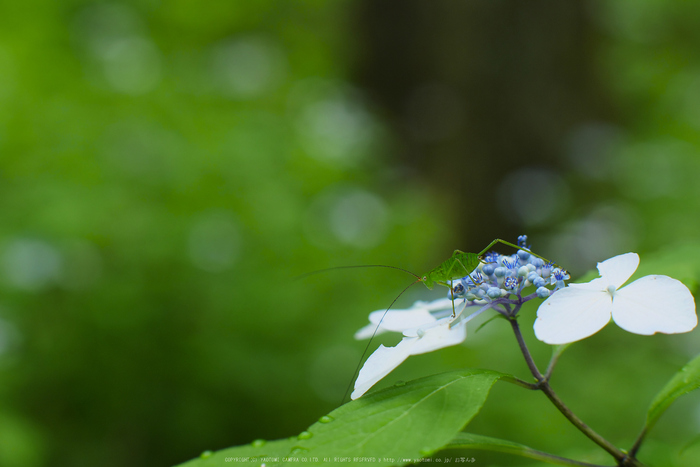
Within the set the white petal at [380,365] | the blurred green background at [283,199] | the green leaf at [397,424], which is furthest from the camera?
the blurred green background at [283,199]

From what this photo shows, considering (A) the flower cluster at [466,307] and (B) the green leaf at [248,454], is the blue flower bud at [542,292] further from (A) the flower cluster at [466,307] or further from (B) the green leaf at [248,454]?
(B) the green leaf at [248,454]

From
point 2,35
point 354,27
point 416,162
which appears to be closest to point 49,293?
point 2,35

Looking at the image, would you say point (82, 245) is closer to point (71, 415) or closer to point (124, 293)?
point (124, 293)

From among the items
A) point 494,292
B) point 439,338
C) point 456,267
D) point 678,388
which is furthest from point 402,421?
point 678,388

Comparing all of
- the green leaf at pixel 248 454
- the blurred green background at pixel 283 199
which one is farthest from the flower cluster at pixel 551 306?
A: the blurred green background at pixel 283 199

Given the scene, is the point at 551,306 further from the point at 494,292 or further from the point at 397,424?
the point at 397,424

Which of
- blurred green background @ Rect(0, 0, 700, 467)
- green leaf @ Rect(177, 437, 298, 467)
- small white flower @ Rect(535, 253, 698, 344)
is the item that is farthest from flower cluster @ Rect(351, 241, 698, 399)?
blurred green background @ Rect(0, 0, 700, 467)
